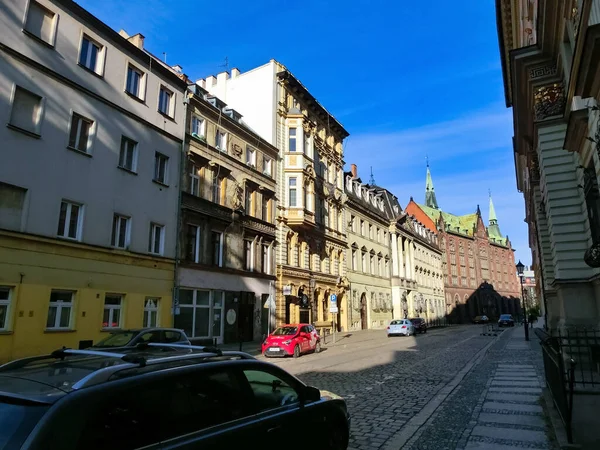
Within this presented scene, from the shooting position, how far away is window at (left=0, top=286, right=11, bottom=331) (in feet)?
47.9

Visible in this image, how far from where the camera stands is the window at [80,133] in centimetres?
1775

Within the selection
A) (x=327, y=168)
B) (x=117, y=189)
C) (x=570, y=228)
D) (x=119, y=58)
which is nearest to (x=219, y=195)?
(x=117, y=189)

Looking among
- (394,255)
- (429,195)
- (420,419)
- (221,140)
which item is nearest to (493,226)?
(429,195)

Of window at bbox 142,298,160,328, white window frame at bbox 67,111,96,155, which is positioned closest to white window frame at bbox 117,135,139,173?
white window frame at bbox 67,111,96,155

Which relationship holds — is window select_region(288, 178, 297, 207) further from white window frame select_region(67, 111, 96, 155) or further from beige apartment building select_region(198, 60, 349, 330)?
white window frame select_region(67, 111, 96, 155)

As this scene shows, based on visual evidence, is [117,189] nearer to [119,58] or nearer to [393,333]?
[119,58]

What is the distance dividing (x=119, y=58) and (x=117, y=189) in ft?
21.2

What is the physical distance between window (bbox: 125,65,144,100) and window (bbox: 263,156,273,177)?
11.0 meters

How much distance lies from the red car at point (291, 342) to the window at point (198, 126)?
12.3 metres

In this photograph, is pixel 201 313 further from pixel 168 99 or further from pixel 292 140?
pixel 292 140

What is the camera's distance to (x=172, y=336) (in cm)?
1320

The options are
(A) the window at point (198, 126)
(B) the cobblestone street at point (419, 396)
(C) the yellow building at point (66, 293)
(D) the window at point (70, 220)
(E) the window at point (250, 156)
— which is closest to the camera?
(B) the cobblestone street at point (419, 396)

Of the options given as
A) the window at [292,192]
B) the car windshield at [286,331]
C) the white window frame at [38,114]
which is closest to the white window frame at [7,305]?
the white window frame at [38,114]

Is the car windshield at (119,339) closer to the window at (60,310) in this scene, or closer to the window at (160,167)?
the window at (60,310)
